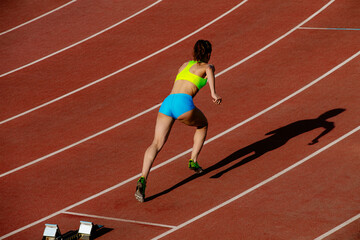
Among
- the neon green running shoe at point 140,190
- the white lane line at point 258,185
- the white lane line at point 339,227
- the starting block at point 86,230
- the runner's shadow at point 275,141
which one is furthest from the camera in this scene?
the runner's shadow at point 275,141

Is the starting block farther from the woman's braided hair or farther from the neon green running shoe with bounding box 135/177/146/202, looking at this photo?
the woman's braided hair

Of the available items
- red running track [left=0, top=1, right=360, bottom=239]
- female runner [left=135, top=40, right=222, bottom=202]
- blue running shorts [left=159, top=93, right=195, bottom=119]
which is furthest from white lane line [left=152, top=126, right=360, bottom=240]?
blue running shorts [left=159, top=93, right=195, bottom=119]

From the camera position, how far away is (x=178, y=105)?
26.0 ft

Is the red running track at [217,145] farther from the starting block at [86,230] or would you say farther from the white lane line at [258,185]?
the starting block at [86,230]

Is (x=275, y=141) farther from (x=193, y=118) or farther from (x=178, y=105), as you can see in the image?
(x=178, y=105)

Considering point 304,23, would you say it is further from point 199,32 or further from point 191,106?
point 191,106

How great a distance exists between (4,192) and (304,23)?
312 inches

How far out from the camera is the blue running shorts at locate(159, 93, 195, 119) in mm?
7938

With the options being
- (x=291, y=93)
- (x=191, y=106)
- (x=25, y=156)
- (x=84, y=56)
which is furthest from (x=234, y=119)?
(x=84, y=56)

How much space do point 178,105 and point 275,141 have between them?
2190 millimetres

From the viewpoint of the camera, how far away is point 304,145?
930 cm

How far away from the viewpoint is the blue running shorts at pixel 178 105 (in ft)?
26.0

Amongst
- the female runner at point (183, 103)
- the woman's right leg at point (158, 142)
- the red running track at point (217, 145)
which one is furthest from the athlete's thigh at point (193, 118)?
the red running track at point (217, 145)

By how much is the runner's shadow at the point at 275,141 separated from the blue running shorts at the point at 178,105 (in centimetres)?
101
